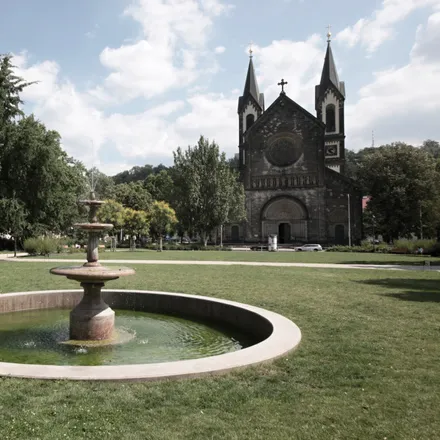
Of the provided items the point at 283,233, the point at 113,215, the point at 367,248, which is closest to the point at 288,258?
the point at 367,248

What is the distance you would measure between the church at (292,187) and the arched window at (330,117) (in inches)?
264

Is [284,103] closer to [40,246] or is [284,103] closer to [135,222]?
[135,222]

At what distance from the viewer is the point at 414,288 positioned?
14.8 m

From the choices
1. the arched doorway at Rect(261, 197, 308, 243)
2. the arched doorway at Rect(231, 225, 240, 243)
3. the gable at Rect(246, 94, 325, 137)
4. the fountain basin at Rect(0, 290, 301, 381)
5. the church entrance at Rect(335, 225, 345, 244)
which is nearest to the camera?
the fountain basin at Rect(0, 290, 301, 381)

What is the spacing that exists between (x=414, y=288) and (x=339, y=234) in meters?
45.8

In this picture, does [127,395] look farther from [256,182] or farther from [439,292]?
[256,182]

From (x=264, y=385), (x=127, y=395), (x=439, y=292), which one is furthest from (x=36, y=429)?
(x=439, y=292)

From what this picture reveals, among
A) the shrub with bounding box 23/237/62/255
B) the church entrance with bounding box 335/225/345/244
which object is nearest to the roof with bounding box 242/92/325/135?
the church entrance with bounding box 335/225/345/244

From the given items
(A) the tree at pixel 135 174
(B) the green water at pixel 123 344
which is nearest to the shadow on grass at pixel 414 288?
(B) the green water at pixel 123 344

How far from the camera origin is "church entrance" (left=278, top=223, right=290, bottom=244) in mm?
A: 62031

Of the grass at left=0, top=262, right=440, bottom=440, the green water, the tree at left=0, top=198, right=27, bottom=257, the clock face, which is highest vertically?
the clock face

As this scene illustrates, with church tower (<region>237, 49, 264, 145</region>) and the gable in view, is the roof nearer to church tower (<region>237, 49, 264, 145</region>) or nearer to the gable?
the gable

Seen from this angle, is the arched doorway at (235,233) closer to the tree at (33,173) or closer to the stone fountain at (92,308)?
the tree at (33,173)

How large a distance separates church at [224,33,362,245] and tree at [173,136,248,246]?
8423 mm
